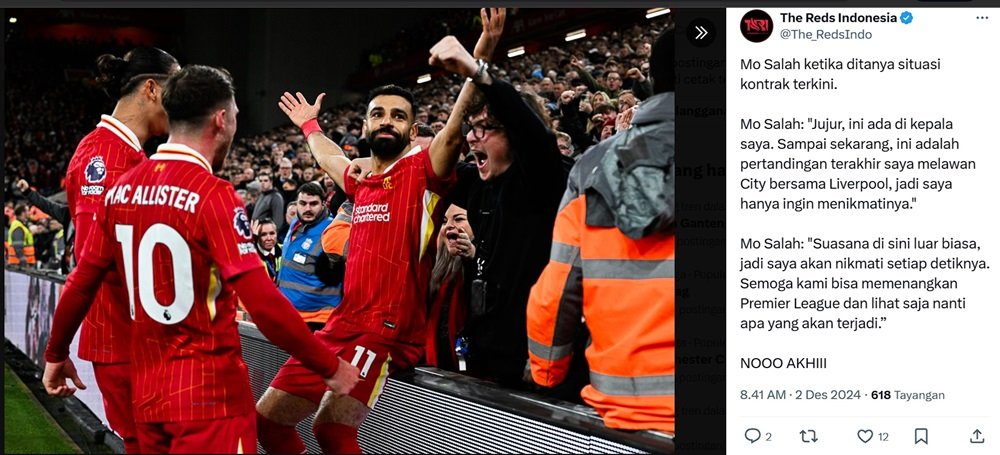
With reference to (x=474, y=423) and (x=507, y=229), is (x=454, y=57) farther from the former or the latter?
(x=474, y=423)

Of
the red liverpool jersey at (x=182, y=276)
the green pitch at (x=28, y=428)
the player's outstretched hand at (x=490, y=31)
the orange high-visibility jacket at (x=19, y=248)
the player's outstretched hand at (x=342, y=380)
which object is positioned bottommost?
the green pitch at (x=28, y=428)

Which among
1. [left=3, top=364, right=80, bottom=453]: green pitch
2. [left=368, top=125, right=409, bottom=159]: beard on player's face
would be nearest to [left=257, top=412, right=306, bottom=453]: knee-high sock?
[left=368, top=125, right=409, bottom=159]: beard on player's face

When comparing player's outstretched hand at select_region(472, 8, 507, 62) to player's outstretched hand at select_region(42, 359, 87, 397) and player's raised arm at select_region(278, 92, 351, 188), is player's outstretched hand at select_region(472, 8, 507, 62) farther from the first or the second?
player's outstretched hand at select_region(42, 359, 87, 397)

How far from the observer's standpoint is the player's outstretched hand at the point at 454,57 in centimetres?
262

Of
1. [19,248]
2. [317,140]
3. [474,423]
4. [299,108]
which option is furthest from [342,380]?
[19,248]

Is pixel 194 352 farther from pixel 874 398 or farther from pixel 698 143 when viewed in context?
pixel 874 398

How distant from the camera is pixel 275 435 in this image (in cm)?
339

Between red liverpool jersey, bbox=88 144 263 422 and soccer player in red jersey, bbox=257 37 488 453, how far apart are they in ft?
2.77

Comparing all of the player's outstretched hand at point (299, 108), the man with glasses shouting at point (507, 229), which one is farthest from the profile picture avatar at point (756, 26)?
the player's outstretched hand at point (299, 108)

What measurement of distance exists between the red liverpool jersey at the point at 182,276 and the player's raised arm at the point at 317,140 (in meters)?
1.52

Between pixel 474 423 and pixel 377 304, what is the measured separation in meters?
0.59

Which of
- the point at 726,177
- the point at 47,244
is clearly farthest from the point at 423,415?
the point at 47,244

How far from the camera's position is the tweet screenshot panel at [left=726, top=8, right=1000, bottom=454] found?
2100mm

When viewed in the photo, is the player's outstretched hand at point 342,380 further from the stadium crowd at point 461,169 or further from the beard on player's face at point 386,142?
the beard on player's face at point 386,142
